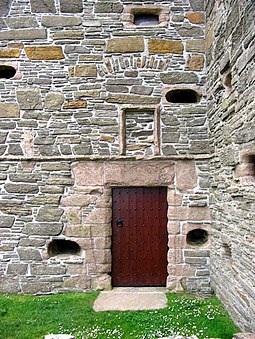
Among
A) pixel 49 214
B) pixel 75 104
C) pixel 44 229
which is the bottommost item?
pixel 44 229

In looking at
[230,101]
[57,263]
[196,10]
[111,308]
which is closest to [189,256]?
[111,308]

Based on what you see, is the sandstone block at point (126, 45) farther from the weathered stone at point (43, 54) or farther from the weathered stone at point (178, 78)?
the weathered stone at point (43, 54)

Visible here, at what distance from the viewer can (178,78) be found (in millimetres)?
5520

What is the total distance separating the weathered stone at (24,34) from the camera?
5.57 metres

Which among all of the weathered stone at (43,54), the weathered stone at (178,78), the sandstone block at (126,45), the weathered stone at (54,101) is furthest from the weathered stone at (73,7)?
the weathered stone at (178,78)

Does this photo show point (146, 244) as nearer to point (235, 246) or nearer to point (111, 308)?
point (111, 308)

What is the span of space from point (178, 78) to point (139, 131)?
106 cm

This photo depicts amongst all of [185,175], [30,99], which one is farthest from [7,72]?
[185,175]

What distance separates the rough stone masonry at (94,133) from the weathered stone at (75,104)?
32 millimetres

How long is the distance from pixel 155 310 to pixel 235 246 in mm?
1385

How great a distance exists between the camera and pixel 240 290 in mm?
3965

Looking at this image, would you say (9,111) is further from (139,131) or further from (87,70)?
(139,131)

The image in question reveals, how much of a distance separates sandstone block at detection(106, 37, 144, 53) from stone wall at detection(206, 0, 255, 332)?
3.56 feet

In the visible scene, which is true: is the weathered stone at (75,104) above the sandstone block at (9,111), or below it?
above
